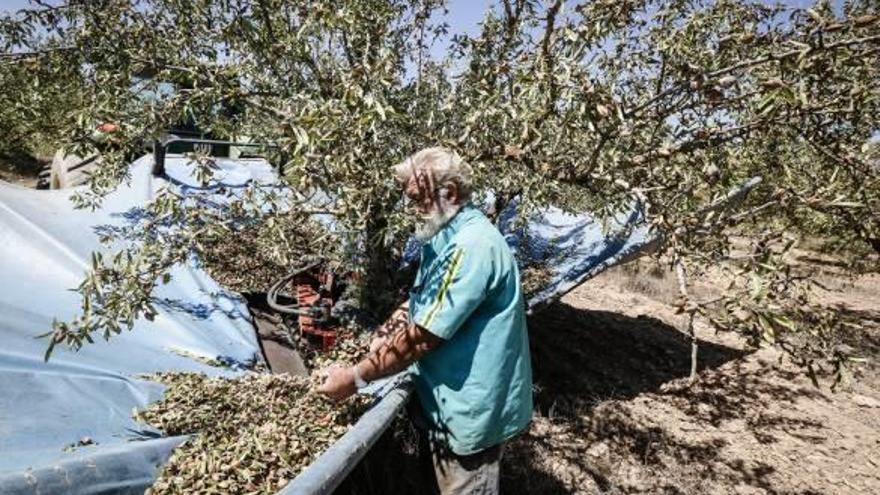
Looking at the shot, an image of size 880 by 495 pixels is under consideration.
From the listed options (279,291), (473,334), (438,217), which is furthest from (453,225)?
(279,291)

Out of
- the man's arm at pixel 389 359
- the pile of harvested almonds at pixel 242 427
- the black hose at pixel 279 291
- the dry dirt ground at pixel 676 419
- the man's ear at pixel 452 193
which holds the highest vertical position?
the man's ear at pixel 452 193

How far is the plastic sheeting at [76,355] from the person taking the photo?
7.90 feet

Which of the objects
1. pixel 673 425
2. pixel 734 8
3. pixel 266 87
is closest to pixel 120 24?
pixel 266 87

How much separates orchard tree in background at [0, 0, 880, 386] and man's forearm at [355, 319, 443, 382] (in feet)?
2.64

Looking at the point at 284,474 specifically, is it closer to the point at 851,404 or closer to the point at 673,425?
the point at 673,425

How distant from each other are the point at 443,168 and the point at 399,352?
2.74 ft

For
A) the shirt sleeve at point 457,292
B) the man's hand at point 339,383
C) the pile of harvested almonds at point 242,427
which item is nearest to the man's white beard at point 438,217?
the shirt sleeve at point 457,292

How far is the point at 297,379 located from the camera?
3.70 metres

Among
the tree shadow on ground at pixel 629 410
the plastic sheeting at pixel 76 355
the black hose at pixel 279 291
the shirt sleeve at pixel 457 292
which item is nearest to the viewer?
the shirt sleeve at pixel 457 292

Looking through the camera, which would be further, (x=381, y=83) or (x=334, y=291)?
(x=334, y=291)

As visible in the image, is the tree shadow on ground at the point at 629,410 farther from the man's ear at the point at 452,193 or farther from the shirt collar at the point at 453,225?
the man's ear at the point at 452,193

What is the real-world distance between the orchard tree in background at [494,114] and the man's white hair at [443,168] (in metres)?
0.25

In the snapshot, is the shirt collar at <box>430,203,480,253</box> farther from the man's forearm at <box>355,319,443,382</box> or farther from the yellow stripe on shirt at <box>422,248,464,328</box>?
the man's forearm at <box>355,319,443,382</box>

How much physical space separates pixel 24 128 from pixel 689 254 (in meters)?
16.8
